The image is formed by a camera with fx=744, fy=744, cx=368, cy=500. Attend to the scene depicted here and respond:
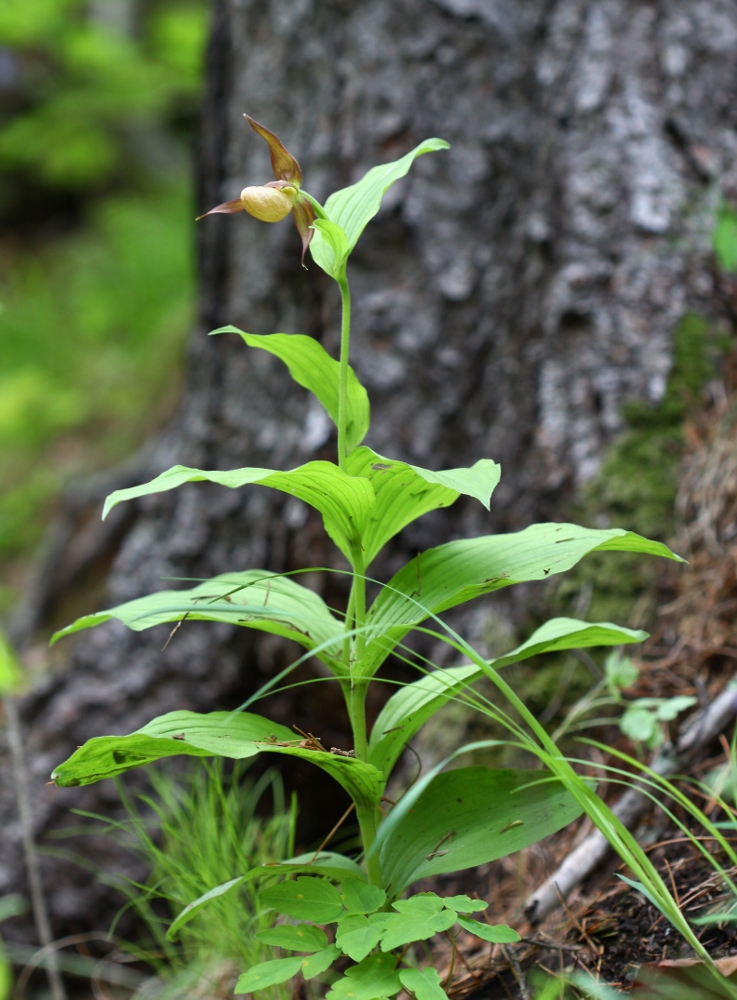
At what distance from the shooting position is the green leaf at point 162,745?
652 millimetres

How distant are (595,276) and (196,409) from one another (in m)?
0.97

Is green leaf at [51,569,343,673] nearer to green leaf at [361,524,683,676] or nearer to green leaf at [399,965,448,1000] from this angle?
green leaf at [361,524,683,676]

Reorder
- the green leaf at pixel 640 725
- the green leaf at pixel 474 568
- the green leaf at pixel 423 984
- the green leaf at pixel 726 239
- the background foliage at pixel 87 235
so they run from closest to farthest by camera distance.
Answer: the green leaf at pixel 423 984
the green leaf at pixel 474 568
the green leaf at pixel 640 725
the green leaf at pixel 726 239
the background foliage at pixel 87 235

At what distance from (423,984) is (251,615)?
35 centimetres

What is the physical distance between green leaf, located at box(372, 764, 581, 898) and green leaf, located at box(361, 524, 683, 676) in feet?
0.53

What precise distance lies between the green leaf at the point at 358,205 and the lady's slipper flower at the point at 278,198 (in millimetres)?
21

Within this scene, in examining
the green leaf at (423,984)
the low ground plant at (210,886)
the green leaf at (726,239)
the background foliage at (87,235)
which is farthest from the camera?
the background foliage at (87,235)

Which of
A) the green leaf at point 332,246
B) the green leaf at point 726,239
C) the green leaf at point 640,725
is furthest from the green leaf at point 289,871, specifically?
the green leaf at point 726,239

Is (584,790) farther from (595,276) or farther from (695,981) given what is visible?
(595,276)

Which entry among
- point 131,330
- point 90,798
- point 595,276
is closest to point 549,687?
point 595,276

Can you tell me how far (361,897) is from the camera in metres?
0.70

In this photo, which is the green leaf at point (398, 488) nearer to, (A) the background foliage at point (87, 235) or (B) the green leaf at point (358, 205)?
(B) the green leaf at point (358, 205)

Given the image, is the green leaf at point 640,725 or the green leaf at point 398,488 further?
the green leaf at point 640,725

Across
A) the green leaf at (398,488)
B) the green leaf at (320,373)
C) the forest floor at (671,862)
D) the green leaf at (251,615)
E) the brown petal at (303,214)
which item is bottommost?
the forest floor at (671,862)
